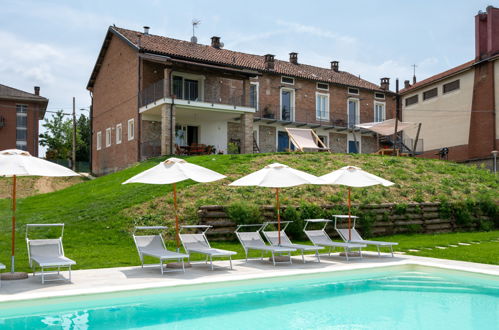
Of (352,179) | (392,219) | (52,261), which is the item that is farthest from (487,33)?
(52,261)

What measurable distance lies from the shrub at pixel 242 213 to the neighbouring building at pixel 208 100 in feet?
37.6

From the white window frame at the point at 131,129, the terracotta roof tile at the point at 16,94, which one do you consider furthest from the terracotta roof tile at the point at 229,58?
the terracotta roof tile at the point at 16,94

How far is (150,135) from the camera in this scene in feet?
89.0

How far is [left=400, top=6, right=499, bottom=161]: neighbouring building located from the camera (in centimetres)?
2990

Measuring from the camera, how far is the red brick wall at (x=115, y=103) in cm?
2778

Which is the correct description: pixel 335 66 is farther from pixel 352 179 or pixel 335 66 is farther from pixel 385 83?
pixel 352 179

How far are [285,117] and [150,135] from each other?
950 cm

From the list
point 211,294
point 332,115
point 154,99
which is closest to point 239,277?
point 211,294

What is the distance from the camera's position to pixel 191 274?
9.16 metres

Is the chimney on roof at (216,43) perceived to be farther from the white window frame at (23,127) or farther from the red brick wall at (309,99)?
the white window frame at (23,127)

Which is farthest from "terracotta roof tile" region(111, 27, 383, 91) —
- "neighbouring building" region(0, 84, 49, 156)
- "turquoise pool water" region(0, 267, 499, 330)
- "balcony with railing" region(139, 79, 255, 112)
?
"turquoise pool water" region(0, 267, 499, 330)

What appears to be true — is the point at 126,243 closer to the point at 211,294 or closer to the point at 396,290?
the point at 211,294

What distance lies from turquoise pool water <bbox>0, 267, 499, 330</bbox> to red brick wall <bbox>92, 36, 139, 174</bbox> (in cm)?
1946

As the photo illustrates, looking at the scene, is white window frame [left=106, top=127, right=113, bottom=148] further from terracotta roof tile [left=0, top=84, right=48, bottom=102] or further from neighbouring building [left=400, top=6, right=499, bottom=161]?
neighbouring building [left=400, top=6, right=499, bottom=161]
